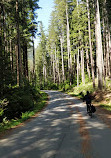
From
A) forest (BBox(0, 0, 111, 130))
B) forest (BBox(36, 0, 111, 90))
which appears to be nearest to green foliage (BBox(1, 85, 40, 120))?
forest (BBox(0, 0, 111, 130))

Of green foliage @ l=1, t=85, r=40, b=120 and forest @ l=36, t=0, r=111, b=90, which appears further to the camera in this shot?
forest @ l=36, t=0, r=111, b=90

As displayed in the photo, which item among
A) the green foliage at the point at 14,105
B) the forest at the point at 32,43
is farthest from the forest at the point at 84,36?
the green foliage at the point at 14,105

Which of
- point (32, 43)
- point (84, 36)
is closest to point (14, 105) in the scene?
point (32, 43)

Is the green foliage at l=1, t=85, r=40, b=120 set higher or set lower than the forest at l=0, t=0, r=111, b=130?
lower

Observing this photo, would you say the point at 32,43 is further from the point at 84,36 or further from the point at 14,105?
the point at 14,105

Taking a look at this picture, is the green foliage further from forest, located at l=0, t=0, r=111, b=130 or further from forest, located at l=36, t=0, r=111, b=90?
forest, located at l=36, t=0, r=111, b=90

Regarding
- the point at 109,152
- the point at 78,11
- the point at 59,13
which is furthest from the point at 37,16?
the point at 109,152

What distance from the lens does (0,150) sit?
4.98 meters

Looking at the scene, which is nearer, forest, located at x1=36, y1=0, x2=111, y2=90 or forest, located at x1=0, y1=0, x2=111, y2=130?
forest, located at x1=0, y1=0, x2=111, y2=130

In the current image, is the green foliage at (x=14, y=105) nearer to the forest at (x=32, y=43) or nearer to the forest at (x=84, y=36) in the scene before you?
the forest at (x=32, y=43)

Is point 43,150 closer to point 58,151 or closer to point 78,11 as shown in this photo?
point 58,151

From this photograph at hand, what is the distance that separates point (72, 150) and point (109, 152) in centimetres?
114

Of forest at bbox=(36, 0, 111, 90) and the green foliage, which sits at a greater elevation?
forest at bbox=(36, 0, 111, 90)

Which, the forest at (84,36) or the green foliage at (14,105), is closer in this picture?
the green foliage at (14,105)
